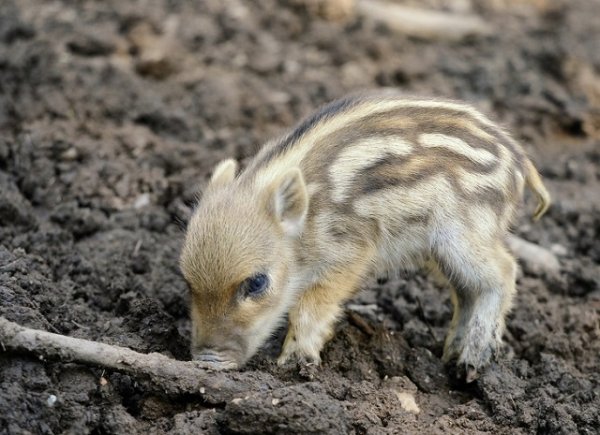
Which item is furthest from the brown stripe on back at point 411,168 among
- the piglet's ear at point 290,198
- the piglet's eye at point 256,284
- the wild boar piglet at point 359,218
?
the piglet's eye at point 256,284

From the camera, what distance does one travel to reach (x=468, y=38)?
870 cm

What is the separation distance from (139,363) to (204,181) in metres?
2.40

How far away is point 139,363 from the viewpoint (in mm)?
3861

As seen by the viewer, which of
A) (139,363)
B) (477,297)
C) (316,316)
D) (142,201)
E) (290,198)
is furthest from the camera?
(142,201)

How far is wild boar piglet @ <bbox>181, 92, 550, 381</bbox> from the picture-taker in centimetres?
443

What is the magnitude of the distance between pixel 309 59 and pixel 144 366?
4.67 meters

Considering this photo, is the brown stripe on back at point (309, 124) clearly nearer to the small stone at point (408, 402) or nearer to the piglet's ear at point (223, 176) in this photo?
the piglet's ear at point (223, 176)

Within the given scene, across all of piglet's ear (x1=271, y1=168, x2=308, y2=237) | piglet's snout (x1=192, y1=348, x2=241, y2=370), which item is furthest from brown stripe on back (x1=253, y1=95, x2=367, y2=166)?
piglet's snout (x1=192, y1=348, x2=241, y2=370)

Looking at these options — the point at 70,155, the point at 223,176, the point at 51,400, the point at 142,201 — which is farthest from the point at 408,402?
the point at 70,155

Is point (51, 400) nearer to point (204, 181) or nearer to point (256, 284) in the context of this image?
point (256, 284)

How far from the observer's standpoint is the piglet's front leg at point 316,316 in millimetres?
4496

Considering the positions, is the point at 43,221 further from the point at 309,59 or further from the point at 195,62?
the point at 309,59

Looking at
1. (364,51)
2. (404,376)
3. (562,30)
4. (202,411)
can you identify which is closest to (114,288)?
(202,411)

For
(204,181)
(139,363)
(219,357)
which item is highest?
(139,363)
